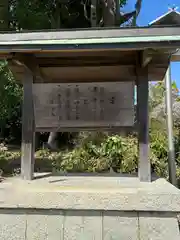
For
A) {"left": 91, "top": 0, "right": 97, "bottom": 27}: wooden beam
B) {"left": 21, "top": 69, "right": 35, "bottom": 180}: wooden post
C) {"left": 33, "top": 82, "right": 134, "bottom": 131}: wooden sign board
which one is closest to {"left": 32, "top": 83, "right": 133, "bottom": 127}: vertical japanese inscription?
{"left": 33, "top": 82, "right": 134, "bottom": 131}: wooden sign board

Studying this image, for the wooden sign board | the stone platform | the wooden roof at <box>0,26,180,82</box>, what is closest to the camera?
the stone platform

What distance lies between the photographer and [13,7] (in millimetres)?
9773

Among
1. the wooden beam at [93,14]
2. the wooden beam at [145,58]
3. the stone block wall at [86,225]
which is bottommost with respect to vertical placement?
the stone block wall at [86,225]

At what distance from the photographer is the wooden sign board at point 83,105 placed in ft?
10.4

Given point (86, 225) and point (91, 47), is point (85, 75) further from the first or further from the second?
point (86, 225)

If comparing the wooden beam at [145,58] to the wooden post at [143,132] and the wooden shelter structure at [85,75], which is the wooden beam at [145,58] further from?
the wooden post at [143,132]

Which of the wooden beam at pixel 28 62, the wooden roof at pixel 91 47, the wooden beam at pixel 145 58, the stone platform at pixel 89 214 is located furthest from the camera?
the wooden beam at pixel 28 62

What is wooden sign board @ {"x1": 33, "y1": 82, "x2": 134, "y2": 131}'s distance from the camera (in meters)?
3.16

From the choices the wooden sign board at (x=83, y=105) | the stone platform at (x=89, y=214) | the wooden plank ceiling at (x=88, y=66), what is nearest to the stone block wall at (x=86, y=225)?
the stone platform at (x=89, y=214)

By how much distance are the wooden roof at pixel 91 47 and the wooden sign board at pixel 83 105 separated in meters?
0.32

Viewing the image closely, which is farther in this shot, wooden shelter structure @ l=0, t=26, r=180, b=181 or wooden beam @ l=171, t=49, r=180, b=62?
wooden beam @ l=171, t=49, r=180, b=62

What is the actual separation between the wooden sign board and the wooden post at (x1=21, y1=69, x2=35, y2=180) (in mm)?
96

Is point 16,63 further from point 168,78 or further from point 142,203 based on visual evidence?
point 168,78

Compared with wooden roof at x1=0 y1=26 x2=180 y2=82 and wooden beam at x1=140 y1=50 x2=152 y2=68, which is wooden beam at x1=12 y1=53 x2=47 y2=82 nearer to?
wooden roof at x1=0 y1=26 x2=180 y2=82
